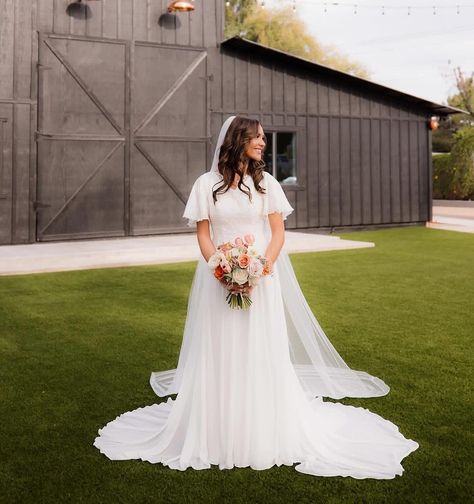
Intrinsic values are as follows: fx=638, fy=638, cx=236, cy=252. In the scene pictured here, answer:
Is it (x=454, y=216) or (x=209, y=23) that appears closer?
(x=209, y=23)

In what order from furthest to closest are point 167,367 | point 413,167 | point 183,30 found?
point 413,167
point 183,30
point 167,367

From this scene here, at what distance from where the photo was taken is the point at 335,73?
15172mm

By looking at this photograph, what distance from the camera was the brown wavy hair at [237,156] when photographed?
3396 mm

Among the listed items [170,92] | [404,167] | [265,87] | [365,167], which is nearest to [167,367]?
[170,92]

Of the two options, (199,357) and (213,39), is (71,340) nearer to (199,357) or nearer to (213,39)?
(199,357)

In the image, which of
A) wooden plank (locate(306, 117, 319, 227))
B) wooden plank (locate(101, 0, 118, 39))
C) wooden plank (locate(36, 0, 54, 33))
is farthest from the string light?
wooden plank (locate(36, 0, 54, 33))

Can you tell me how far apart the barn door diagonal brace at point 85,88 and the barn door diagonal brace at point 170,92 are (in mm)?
472

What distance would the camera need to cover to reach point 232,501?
288 cm

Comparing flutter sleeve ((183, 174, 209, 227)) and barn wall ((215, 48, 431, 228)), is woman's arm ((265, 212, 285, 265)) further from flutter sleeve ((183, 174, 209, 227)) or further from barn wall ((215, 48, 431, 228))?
barn wall ((215, 48, 431, 228))

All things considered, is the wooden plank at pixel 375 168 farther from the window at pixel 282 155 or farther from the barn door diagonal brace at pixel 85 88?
the barn door diagonal brace at pixel 85 88

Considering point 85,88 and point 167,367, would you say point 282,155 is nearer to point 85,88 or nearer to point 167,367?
point 85,88

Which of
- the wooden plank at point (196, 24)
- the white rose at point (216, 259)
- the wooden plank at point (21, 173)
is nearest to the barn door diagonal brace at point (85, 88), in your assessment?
the wooden plank at point (21, 173)

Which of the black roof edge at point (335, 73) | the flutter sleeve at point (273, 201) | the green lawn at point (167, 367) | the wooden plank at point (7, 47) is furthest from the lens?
the black roof edge at point (335, 73)

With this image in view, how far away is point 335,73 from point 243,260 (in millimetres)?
12871
